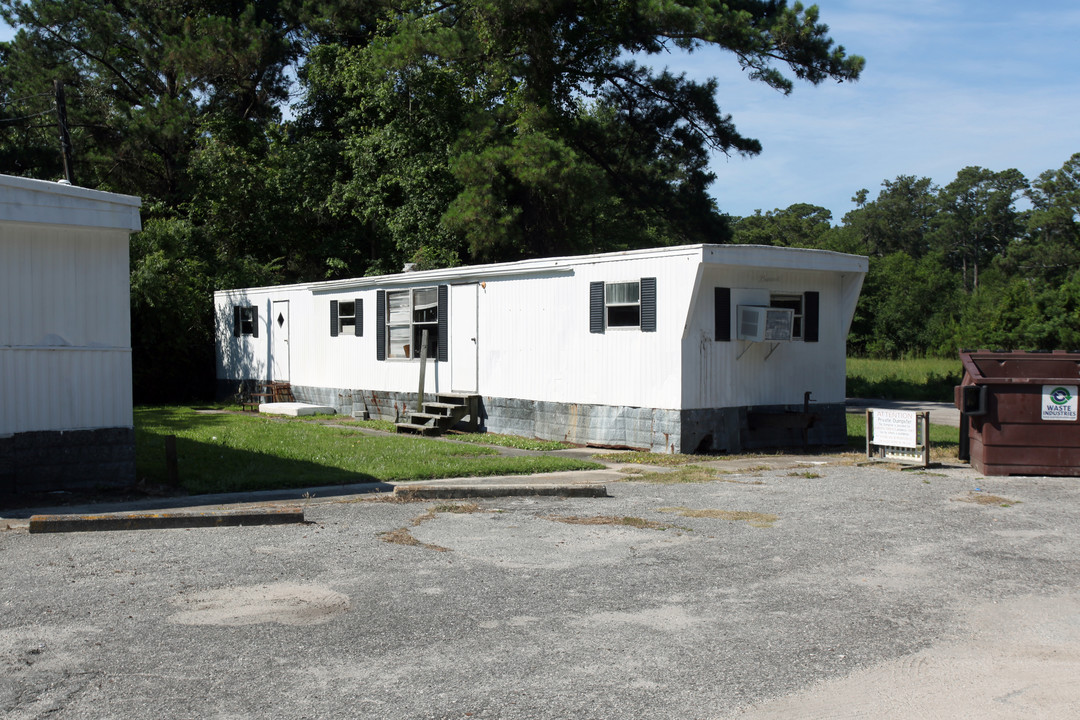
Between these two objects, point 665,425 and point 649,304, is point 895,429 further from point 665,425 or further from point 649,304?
point 649,304

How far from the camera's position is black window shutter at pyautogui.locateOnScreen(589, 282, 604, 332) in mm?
14914

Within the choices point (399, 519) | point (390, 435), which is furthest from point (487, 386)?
point (399, 519)

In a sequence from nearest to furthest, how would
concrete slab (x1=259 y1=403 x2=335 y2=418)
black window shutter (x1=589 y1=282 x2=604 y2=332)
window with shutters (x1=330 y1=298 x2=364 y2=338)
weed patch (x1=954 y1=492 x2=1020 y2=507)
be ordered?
1. weed patch (x1=954 y1=492 x2=1020 y2=507)
2. black window shutter (x1=589 y1=282 x2=604 y2=332)
3. window with shutters (x1=330 y1=298 x2=364 y2=338)
4. concrete slab (x1=259 y1=403 x2=335 y2=418)

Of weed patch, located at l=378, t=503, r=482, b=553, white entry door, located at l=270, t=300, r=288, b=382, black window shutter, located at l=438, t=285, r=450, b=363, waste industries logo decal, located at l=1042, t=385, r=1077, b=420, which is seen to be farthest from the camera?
white entry door, located at l=270, t=300, r=288, b=382

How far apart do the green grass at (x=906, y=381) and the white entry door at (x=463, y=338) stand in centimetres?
1443

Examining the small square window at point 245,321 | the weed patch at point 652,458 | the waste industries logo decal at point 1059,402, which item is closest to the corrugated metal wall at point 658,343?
the weed patch at point 652,458

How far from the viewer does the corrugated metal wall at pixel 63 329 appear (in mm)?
9641

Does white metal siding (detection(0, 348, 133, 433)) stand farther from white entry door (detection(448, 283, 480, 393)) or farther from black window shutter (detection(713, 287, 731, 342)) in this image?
black window shutter (detection(713, 287, 731, 342))

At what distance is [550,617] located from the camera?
19.2ft

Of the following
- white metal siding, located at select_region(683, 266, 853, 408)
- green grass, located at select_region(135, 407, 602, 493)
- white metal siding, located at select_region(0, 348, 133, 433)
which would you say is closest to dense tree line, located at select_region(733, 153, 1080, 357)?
white metal siding, located at select_region(683, 266, 853, 408)

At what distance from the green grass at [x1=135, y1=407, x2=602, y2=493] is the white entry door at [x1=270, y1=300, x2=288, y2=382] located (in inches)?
218

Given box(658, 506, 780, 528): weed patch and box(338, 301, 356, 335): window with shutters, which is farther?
box(338, 301, 356, 335): window with shutters

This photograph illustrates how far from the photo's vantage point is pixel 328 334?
21.0 meters

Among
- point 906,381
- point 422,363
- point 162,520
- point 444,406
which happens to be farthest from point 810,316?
point 906,381
